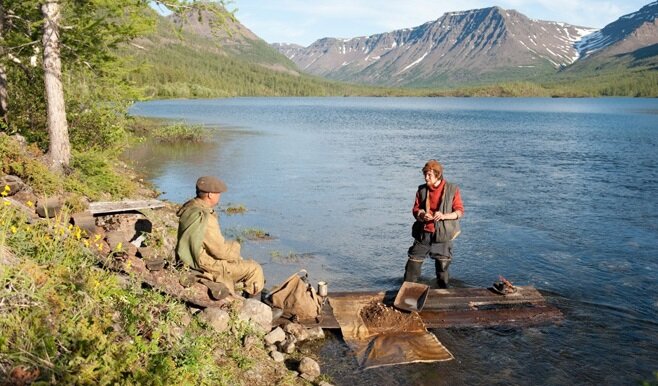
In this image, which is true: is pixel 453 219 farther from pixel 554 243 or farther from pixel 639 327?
pixel 554 243

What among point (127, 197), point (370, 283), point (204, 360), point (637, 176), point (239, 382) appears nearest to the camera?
point (204, 360)

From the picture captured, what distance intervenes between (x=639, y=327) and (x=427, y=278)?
15.2 ft

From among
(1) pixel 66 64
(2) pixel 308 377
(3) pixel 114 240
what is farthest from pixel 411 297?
(1) pixel 66 64

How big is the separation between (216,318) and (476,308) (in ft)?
17.0

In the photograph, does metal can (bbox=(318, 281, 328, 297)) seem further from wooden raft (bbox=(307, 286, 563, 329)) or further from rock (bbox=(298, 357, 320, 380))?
rock (bbox=(298, 357, 320, 380))

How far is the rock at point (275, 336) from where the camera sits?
27.1ft

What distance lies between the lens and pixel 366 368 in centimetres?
812

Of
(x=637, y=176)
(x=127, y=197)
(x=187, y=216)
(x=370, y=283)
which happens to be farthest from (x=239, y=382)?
(x=637, y=176)

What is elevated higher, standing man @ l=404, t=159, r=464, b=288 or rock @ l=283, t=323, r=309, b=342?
standing man @ l=404, t=159, r=464, b=288

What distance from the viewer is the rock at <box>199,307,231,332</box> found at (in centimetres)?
752

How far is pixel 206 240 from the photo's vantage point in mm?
8086

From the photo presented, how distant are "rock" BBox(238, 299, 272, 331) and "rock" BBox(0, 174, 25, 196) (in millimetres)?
5628

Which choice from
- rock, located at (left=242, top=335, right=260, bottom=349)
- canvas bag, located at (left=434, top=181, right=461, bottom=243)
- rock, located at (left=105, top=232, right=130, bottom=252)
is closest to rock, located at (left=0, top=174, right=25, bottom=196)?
rock, located at (left=105, top=232, right=130, bottom=252)

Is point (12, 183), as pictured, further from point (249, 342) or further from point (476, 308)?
point (476, 308)
